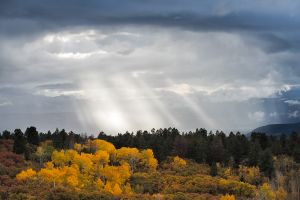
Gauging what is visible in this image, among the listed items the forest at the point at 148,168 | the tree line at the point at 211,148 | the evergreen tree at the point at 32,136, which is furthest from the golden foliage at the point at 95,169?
the evergreen tree at the point at 32,136

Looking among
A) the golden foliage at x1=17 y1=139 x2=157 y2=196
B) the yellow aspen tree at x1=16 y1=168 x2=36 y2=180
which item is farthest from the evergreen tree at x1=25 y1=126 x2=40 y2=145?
the yellow aspen tree at x1=16 y1=168 x2=36 y2=180

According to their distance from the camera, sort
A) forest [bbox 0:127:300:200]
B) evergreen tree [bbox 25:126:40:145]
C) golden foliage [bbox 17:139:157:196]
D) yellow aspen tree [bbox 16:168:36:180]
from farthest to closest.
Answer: evergreen tree [bbox 25:126:40:145], golden foliage [bbox 17:139:157:196], yellow aspen tree [bbox 16:168:36:180], forest [bbox 0:127:300:200]

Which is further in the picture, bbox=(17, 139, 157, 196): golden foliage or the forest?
bbox=(17, 139, 157, 196): golden foliage

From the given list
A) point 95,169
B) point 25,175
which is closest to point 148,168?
point 95,169

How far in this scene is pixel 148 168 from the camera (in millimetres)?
153625

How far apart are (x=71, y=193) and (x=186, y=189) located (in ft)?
129

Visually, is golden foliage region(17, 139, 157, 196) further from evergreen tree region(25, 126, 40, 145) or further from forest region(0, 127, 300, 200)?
evergreen tree region(25, 126, 40, 145)

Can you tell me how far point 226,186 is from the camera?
12381cm

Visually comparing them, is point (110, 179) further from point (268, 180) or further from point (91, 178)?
point (268, 180)

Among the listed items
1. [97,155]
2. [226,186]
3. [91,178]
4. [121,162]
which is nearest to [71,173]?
[91,178]

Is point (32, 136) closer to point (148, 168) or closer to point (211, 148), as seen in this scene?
point (148, 168)

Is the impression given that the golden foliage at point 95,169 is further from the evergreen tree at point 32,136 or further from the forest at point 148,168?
the evergreen tree at point 32,136

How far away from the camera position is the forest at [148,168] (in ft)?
345

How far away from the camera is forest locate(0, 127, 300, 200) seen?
105 meters
